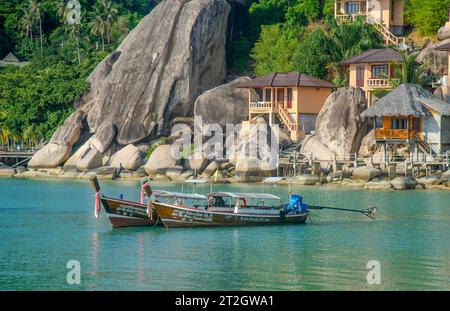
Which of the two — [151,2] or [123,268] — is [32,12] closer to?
[151,2]

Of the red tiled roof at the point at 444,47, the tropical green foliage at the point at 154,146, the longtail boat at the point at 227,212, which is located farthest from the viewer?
the tropical green foliage at the point at 154,146

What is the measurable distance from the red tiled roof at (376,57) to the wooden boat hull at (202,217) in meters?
24.3

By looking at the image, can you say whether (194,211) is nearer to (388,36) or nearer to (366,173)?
(366,173)

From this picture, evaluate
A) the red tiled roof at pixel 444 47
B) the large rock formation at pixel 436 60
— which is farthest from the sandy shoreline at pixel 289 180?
the large rock formation at pixel 436 60

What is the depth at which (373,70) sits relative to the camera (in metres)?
65.2

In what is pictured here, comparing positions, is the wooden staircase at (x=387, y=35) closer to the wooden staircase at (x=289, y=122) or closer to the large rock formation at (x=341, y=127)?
the wooden staircase at (x=289, y=122)

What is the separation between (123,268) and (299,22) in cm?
4844

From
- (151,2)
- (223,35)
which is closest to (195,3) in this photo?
(223,35)

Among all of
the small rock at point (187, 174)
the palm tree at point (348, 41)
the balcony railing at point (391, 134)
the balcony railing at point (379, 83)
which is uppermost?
the palm tree at point (348, 41)

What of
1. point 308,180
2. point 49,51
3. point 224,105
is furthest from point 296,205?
point 49,51

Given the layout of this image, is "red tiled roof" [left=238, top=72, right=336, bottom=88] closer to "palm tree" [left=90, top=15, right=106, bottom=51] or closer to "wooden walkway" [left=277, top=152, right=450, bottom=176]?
"wooden walkway" [left=277, top=152, right=450, bottom=176]

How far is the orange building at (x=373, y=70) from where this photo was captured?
6419 cm

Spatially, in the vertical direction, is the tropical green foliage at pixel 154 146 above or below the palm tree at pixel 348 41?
below

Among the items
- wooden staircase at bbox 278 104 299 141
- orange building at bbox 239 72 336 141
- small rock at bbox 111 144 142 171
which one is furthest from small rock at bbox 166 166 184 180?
wooden staircase at bbox 278 104 299 141
